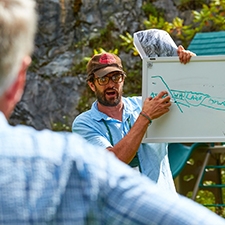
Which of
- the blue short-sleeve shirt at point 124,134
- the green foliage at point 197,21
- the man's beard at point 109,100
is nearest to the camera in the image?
the blue short-sleeve shirt at point 124,134

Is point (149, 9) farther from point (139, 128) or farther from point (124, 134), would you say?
point (139, 128)

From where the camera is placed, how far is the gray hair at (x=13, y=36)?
3.20 feet

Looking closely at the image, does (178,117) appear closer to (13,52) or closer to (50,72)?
(13,52)

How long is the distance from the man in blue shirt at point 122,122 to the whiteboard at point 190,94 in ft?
0.23

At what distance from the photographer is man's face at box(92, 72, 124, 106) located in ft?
11.6

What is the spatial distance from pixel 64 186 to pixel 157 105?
254 centimetres

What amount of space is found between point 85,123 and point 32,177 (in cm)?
253

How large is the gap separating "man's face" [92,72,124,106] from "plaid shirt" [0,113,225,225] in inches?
101

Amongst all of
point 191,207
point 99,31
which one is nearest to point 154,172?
point 191,207

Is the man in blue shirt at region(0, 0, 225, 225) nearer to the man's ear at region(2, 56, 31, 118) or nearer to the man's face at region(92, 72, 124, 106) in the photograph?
the man's ear at region(2, 56, 31, 118)

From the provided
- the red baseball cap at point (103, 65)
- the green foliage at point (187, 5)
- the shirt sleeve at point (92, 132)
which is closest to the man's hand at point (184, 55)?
the red baseball cap at point (103, 65)

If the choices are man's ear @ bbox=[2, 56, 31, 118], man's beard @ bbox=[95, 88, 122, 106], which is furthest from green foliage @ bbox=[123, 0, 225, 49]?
man's ear @ bbox=[2, 56, 31, 118]

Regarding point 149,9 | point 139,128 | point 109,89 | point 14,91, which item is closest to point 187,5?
point 149,9

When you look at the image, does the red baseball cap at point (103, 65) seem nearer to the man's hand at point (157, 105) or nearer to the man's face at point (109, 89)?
the man's face at point (109, 89)
